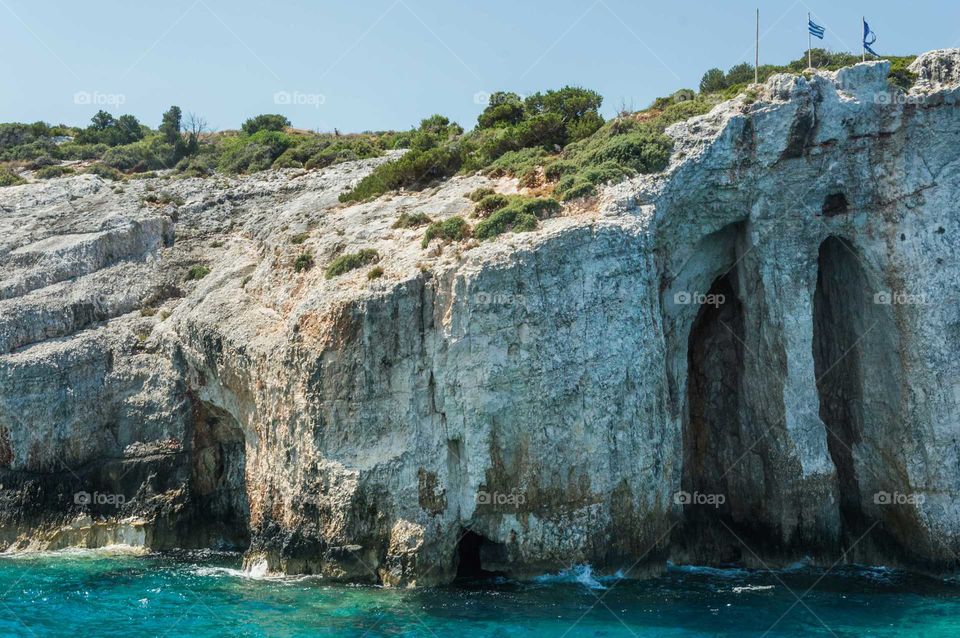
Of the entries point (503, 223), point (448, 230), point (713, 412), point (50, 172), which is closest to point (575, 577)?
point (713, 412)

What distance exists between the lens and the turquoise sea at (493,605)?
1984cm

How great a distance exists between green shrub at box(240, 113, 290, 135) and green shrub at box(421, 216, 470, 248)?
41.4 metres

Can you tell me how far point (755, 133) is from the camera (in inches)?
1009

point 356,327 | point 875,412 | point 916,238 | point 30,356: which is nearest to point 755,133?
point 916,238

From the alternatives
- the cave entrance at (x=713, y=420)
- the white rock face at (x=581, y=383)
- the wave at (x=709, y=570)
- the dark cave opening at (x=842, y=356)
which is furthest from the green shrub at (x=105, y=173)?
the dark cave opening at (x=842, y=356)

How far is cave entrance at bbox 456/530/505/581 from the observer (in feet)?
77.1

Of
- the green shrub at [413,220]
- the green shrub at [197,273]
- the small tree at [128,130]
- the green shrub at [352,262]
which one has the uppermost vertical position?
the small tree at [128,130]

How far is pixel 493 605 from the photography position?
21188 millimetres

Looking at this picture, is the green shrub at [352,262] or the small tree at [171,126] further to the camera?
the small tree at [171,126]

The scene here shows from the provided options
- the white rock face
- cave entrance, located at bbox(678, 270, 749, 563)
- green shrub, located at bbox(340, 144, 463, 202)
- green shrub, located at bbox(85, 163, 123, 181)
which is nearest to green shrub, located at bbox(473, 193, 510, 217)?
the white rock face

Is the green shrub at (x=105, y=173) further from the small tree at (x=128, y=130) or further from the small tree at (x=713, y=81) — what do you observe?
the small tree at (x=713, y=81)

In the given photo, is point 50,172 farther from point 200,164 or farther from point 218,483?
point 218,483

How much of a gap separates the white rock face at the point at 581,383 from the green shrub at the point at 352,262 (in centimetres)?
35

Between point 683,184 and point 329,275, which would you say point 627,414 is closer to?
point 683,184
